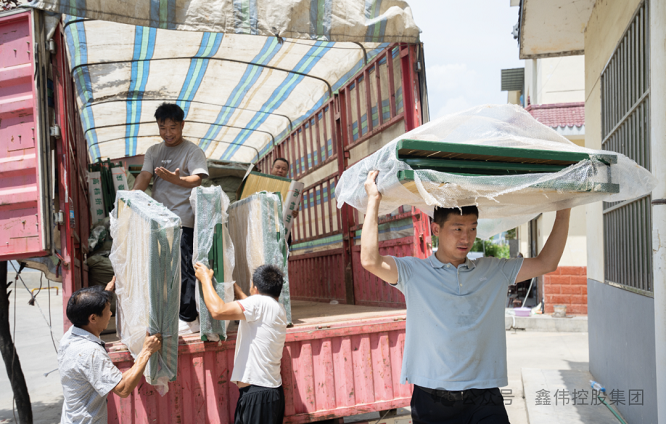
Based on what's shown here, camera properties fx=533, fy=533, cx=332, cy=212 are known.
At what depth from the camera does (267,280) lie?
319cm

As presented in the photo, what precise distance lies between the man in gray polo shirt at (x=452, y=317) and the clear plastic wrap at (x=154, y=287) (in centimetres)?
130

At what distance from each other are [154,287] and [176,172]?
117 centimetres

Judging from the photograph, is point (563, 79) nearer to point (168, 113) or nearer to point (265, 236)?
point (168, 113)

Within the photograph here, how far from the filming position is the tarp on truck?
367 centimetres

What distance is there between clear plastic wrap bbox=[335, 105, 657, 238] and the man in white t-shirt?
3.61ft

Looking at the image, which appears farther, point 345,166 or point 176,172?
point 345,166

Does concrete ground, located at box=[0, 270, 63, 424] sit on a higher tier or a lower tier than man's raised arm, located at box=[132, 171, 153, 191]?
lower

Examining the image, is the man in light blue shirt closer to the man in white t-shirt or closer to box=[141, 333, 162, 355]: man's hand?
box=[141, 333, 162, 355]: man's hand

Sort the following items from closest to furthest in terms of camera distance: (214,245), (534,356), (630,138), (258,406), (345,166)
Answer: (258,406), (214,245), (630,138), (345,166), (534,356)

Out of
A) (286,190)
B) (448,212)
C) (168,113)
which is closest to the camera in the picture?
(448,212)

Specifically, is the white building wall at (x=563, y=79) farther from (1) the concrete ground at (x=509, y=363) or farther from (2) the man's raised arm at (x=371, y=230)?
(2) the man's raised arm at (x=371, y=230)

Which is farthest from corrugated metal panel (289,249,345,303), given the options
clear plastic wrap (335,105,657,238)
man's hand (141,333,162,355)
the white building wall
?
the white building wall

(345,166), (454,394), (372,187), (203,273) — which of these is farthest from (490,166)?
(345,166)

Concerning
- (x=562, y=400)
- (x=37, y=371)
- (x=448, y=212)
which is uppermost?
(x=448, y=212)
